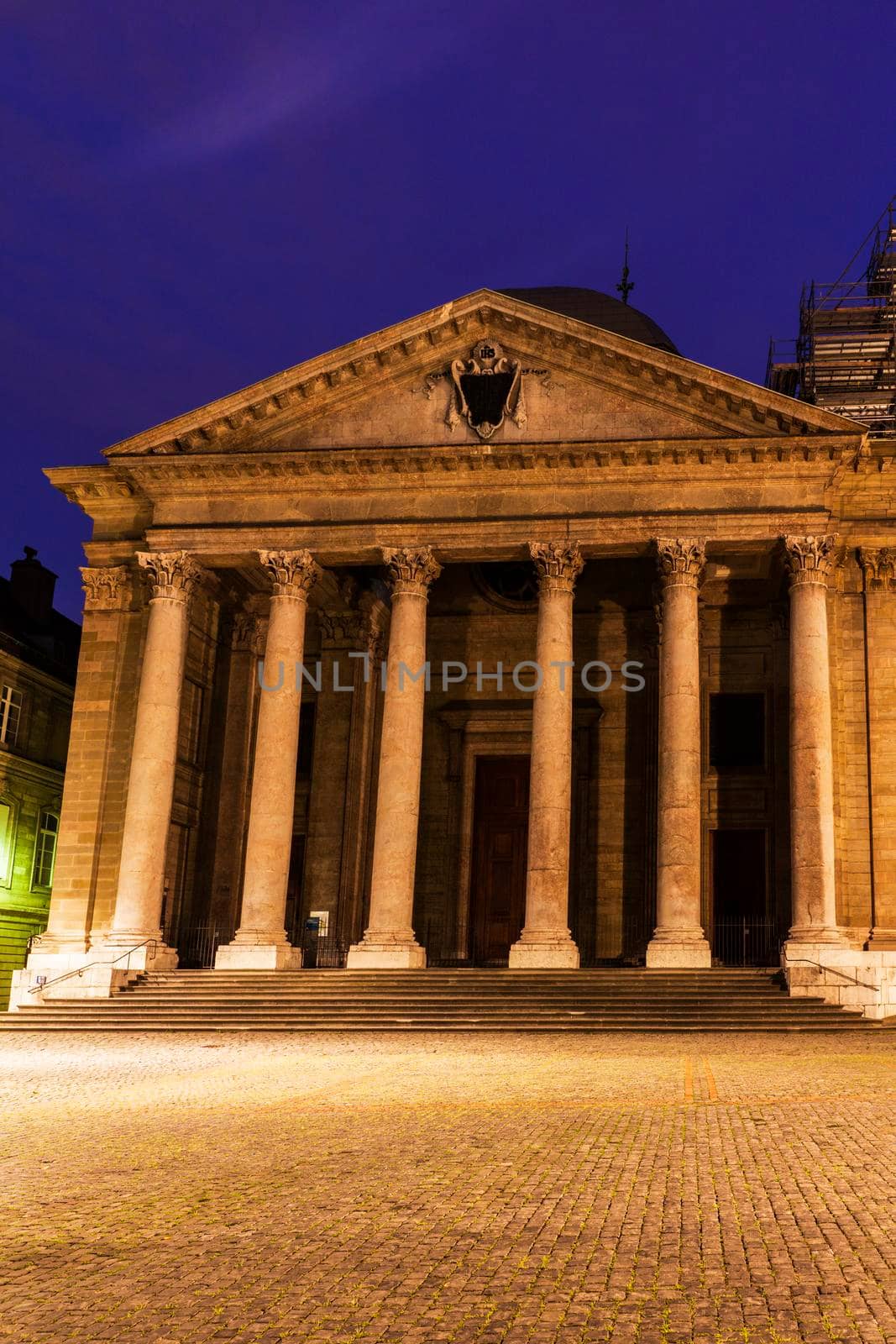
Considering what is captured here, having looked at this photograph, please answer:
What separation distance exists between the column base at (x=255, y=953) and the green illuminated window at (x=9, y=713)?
16.8 metres

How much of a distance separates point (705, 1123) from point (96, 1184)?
5612 millimetres

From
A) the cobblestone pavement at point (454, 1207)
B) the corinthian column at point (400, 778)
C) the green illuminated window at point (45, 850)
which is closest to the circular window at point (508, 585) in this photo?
the corinthian column at point (400, 778)

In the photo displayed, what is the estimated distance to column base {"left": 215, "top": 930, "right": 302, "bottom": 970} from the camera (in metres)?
29.5

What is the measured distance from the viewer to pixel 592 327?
1219 inches

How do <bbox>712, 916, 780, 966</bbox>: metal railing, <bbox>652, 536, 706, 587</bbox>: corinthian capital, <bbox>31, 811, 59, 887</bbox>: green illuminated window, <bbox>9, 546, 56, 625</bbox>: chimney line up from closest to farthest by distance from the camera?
1. <bbox>652, 536, 706, 587</bbox>: corinthian capital
2. <bbox>712, 916, 780, 966</bbox>: metal railing
3. <bbox>31, 811, 59, 887</bbox>: green illuminated window
4. <bbox>9, 546, 56, 625</bbox>: chimney

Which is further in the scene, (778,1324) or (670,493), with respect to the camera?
(670,493)

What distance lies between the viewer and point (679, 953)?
28047 millimetres

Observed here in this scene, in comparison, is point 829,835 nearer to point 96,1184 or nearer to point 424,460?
point 424,460

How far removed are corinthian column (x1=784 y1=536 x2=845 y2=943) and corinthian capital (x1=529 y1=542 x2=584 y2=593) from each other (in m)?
4.75

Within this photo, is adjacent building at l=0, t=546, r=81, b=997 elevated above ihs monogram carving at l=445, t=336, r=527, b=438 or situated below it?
below

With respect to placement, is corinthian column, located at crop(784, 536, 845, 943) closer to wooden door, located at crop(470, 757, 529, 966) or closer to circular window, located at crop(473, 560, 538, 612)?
circular window, located at crop(473, 560, 538, 612)

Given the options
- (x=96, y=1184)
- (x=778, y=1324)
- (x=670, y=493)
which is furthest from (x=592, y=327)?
(x=778, y=1324)

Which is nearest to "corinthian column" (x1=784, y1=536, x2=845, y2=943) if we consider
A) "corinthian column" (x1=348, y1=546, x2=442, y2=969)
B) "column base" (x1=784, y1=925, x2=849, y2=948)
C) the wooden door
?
"column base" (x1=784, y1=925, x2=849, y2=948)

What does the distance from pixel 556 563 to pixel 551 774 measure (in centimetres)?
488
